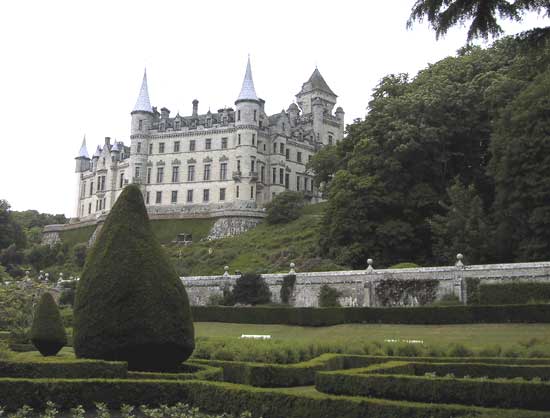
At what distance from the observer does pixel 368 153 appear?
47.4 meters

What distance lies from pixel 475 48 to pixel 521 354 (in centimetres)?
3525

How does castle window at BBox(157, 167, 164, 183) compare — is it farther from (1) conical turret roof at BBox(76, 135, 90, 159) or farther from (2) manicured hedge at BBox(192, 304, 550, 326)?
(2) manicured hedge at BBox(192, 304, 550, 326)

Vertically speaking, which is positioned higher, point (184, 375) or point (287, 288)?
point (287, 288)

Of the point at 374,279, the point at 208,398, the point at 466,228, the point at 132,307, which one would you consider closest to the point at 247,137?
the point at 374,279

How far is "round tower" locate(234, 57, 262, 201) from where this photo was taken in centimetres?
8031

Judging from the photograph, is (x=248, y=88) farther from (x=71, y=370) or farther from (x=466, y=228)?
(x=71, y=370)

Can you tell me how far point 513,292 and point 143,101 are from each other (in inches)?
2549

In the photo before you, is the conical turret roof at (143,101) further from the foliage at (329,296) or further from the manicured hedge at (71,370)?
the manicured hedge at (71,370)

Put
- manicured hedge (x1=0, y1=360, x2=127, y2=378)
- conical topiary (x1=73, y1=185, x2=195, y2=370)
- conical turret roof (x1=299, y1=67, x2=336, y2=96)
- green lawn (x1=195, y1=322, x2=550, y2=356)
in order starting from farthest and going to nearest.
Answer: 1. conical turret roof (x1=299, y1=67, x2=336, y2=96)
2. green lawn (x1=195, y1=322, x2=550, y2=356)
3. conical topiary (x1=73, y1=185, x2=195, y2=370)
4. manicured hedge (x1=0, y1=360, x2=127, y2=378)

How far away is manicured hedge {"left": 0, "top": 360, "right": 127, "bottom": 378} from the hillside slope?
3511cm

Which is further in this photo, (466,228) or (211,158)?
(211,158)

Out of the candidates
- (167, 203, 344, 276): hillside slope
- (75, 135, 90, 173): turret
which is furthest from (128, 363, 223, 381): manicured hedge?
(75, 135, 90, 173): turret

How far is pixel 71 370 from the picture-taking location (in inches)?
558

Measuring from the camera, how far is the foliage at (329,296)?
40.3 meters
